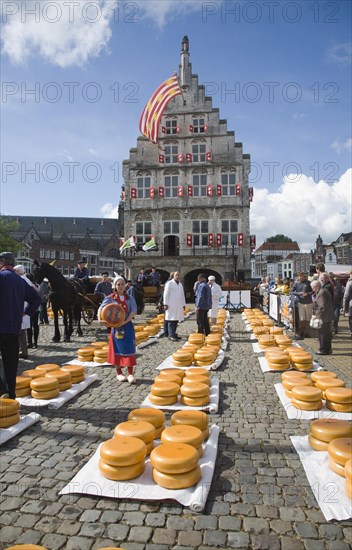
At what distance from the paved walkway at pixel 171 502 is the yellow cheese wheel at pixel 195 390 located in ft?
1.22

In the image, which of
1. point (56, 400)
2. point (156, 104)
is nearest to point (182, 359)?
point (56, 400)

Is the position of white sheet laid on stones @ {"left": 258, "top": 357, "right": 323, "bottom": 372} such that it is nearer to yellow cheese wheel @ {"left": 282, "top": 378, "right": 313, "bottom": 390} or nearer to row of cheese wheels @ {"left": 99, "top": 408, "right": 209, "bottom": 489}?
yellow cheese wheel @ {"left": 282, "top": 378, "right": 313, "bottom": 390}

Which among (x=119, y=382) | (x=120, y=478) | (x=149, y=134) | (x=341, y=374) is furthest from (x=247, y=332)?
(x=149, y=134)

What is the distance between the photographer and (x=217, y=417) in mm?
5188

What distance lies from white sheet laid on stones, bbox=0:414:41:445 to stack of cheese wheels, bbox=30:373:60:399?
56 cm

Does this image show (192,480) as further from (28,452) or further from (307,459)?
(28,452)

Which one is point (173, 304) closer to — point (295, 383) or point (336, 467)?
point (295, 383)

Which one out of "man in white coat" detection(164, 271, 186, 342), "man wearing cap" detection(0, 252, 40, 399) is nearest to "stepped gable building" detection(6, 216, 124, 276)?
"man in white coat" detection(164, 271, 186, 342)

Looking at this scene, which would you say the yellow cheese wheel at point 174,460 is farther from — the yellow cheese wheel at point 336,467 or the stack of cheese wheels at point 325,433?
the stack of cheese wheels at point 325,433

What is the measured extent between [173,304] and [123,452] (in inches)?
324

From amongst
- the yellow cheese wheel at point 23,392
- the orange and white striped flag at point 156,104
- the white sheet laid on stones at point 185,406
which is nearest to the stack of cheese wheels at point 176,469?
the white sheet laid on stones at point 185,406

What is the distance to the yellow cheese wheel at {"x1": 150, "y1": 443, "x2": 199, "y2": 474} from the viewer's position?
3260mm

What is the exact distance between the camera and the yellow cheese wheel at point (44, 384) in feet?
18.7

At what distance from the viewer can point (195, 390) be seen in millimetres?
5438
